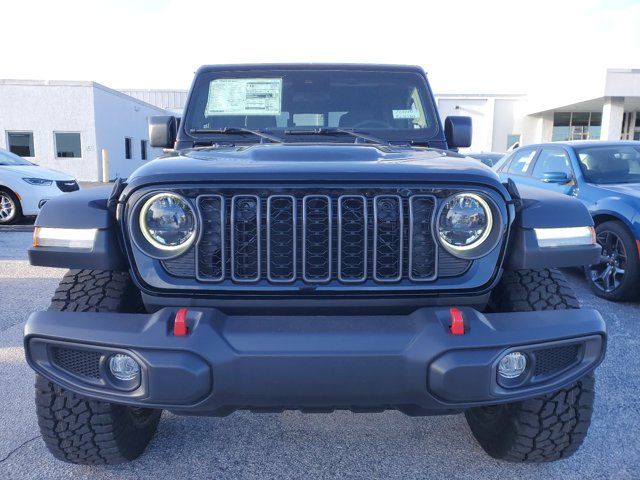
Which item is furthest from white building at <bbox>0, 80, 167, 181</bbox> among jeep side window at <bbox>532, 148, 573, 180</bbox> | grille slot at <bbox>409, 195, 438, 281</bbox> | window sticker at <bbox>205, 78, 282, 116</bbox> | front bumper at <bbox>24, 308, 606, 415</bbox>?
grille slot at <bbox>409, 195, 438, 281</bbox>

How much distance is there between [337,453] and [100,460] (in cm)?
104

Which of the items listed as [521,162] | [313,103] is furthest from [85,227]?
[521,162]

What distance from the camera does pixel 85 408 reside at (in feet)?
6.88

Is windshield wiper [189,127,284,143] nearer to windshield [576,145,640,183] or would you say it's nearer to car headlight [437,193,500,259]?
car headlight [437,193,500,259]

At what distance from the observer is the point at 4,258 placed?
6812mm

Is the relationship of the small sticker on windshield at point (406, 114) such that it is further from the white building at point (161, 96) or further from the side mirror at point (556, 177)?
the white building at point (161, 96)

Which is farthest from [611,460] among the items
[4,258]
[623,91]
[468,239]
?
[623,91]

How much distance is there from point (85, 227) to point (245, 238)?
60cm

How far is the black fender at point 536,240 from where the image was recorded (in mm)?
1997

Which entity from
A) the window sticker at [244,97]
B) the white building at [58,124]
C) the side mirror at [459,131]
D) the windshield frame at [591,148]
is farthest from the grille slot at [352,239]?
the white building at [58,124]

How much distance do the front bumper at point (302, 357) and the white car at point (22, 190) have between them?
8466 millimetres

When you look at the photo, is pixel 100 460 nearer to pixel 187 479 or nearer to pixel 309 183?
pixel 187 479

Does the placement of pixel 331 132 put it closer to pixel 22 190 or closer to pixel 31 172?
pixel 22 190

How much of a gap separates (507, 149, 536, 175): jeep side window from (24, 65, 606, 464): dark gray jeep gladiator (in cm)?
492
